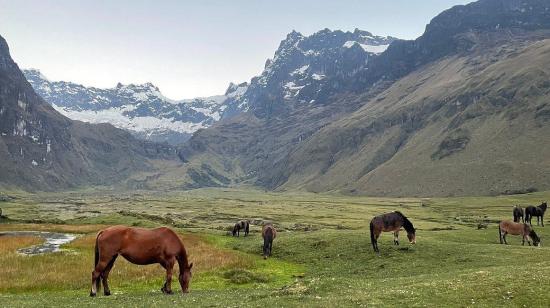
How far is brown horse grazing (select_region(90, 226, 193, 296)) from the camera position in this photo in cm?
2725

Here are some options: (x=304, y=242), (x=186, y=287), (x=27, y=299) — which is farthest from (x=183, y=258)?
(x=304, y=242)

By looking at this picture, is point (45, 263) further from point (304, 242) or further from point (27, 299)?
point (304, 242)

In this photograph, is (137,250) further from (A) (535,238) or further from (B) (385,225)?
(A) (535,238)

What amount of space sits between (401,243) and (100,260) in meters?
31.3

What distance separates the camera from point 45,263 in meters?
42.2

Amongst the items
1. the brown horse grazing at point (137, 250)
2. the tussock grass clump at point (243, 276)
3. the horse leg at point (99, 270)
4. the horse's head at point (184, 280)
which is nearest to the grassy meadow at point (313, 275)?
the tussock grass clump at point (243, 276)

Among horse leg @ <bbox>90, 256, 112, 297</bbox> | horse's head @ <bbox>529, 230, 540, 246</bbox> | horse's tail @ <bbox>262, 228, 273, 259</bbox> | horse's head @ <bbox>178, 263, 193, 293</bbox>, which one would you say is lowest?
horse's head @ <bbox>529, 230, 540, 246</bbox>

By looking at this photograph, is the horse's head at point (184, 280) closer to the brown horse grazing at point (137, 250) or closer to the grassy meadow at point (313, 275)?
the brown horse grazing at point (137, 250)

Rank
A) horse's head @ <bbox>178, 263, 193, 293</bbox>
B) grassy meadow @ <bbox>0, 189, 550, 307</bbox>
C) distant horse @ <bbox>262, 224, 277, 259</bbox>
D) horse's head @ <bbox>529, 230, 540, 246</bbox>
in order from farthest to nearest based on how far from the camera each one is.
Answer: horse's head @ <bbox>529, 230, 540, 246</bbox>
distant horse @ <bbox>262, 224, 277, 259</bbox>
horse's head @ <bbox>178, 263, 193, 293</bbox>
grassy meadow @ <bbox>0, 189, 550, 307</bbox>

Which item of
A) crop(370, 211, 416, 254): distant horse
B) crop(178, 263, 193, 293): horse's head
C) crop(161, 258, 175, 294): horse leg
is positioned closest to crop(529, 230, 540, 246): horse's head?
crop(370, 211, 416, 254): distant horse

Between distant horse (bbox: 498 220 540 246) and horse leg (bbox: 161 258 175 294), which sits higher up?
horse leg (bbox: 161 258 175 294)

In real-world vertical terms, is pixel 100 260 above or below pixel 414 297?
above

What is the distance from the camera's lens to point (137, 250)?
90.7 feet

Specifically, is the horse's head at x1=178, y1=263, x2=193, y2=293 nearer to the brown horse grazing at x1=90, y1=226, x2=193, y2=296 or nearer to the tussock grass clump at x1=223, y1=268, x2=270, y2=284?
the brown horse grazing at x1=90, y1=226, x2=193, y2=296
